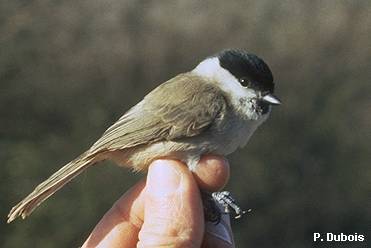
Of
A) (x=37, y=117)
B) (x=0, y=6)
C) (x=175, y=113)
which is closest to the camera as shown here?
(x=175, y=113)

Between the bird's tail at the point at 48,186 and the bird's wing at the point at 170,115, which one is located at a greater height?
the bird's wing at the point at 170,115

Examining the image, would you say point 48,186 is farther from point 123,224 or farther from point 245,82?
point 245,82

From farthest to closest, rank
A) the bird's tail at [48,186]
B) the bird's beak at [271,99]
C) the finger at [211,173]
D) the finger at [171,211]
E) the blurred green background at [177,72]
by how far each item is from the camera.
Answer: the blurred green background at [177,72] < the bird's beak at [271,99] < the bird's tail at [48,186] < the finger at [211,173] < the finger at [171,211]

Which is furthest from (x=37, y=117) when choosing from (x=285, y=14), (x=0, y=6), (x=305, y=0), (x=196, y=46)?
(x=305, y=0)

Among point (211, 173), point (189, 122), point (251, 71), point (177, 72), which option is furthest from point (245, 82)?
point (177, 72)

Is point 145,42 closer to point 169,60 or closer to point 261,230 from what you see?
point 169,60

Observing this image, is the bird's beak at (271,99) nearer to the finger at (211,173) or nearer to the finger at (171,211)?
the finger at (211,173)

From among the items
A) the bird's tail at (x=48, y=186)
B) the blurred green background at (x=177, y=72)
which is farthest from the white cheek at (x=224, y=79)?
the blurred green background at (x=177, y=72)
